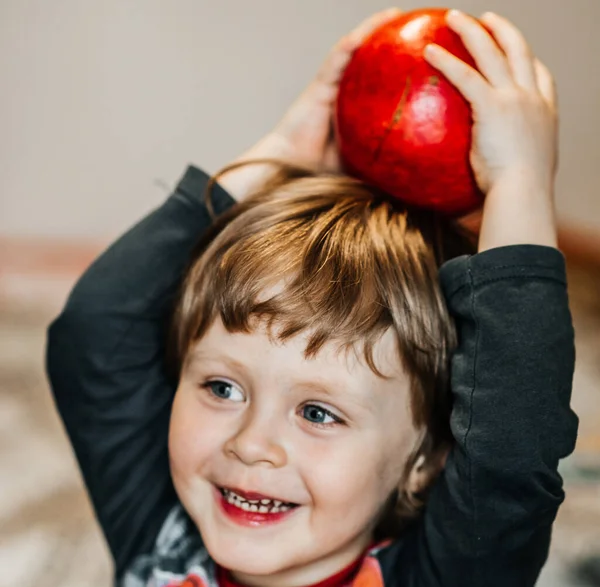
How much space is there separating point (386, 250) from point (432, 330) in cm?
9

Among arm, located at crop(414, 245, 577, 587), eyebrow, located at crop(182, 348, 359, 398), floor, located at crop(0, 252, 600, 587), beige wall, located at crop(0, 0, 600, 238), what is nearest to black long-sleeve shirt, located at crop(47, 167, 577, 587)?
arm, located at crop(414, 245, 577, 587)

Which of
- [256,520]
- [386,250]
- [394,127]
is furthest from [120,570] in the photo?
[394,127]

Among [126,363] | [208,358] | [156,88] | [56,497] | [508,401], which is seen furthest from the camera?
[156,88]

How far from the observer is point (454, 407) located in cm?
79

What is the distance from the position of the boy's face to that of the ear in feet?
0.08

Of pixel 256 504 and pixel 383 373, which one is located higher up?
pixel 383 373

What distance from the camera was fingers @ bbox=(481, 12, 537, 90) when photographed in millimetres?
822

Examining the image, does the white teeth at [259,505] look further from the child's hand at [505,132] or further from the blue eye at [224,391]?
the child's hand at [505,132]

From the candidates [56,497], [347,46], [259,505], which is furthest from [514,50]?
[56,497]

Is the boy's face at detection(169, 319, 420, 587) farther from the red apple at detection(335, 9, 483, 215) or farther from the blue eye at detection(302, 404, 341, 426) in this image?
the red apple at detection(335, 9, 483, 215)

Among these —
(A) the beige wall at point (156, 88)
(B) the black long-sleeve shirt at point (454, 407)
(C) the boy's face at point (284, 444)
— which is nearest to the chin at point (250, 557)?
(C) the boy's face at point (284, 444)

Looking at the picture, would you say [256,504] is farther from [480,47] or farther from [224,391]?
[480,47]

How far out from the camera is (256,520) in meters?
0.83

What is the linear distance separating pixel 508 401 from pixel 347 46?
15.8 inches
